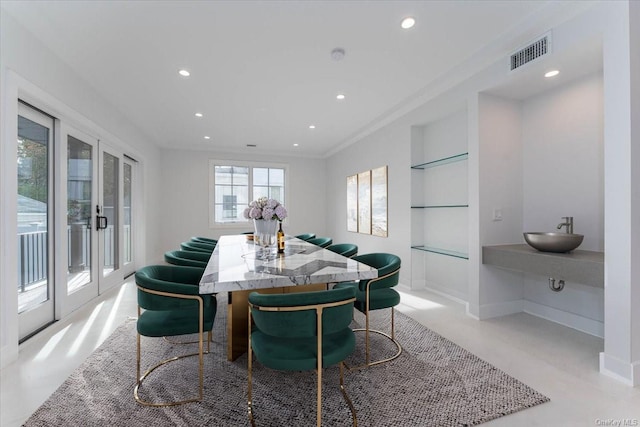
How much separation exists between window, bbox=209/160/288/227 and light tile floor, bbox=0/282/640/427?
11.9 feet

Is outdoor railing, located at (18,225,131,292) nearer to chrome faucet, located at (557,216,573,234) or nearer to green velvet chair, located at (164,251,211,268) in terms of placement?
green velvet chair, located at (164,251,211,268)

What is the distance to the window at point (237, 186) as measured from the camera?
696cm

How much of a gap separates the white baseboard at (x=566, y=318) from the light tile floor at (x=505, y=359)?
0.28 ft

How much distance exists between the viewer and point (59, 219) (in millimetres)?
3002

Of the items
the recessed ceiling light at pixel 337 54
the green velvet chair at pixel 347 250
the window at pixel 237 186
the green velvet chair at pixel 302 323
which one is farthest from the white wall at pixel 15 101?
the window at pixel 237 186

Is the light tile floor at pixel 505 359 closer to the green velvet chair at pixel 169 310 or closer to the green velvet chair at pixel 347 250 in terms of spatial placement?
the green velvet chair at pixel 169 310

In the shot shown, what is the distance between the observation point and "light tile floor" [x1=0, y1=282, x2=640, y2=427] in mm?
1653

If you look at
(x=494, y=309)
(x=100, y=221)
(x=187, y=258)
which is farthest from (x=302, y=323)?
(x=100, y=221)

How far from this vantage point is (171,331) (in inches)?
71.2

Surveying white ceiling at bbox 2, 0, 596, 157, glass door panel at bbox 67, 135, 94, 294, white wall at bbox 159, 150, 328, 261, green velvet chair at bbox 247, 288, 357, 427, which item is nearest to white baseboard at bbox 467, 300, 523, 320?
green velvet chair at bbox 247, 288, 357, 427

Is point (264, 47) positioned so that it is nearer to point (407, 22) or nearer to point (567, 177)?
point (407, 22)

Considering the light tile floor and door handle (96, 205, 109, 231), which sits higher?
door handle (96, 205, 109, 231)

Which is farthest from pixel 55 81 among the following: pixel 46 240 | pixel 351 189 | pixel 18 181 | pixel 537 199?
pixel 537 199

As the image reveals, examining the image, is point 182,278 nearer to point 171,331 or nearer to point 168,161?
point 171,331
